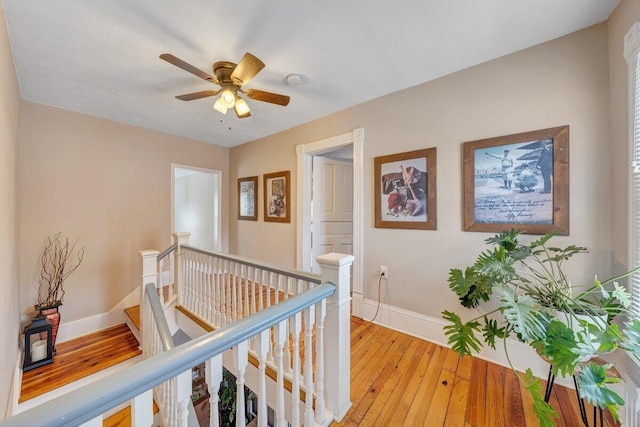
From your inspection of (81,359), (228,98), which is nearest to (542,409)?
(228,98)

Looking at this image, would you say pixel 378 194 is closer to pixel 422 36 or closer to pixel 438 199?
pixel 438 199

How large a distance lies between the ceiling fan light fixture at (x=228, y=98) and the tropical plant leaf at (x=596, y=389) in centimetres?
248

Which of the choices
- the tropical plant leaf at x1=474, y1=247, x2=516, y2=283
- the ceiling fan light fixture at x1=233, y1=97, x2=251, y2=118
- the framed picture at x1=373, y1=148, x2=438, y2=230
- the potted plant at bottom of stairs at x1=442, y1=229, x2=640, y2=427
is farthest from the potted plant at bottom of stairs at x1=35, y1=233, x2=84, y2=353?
the tropical plant leaf at x1=474, y1=247, x2=516, y2=283

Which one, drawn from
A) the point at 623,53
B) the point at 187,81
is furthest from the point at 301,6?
the point at 623,53

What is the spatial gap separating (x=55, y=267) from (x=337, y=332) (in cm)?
330

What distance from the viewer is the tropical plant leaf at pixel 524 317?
3.38 ft

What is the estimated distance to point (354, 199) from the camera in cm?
261

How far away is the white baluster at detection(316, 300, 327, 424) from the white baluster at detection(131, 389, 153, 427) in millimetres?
714

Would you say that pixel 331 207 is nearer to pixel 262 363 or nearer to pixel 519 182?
pixel 519 182

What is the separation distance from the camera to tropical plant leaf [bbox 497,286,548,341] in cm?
103

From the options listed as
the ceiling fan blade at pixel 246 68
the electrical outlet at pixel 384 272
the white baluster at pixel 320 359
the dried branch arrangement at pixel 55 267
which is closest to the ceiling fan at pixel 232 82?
the ceiling fan blade at pixel 246 68

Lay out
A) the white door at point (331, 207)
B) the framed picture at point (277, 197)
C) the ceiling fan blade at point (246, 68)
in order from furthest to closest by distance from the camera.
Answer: the framed picture at point (277, 197) < the white door at point (331, 207) < the ceiling fan blade at point (246, 68)

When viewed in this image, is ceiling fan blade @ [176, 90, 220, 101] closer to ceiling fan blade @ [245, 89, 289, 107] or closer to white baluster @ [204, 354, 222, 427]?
ceiling fan blade @ [245, 89, 289, 107]

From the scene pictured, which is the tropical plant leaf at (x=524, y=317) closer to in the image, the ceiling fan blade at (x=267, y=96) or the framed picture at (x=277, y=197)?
the ceiling fan blade at (x=267, y=96)
